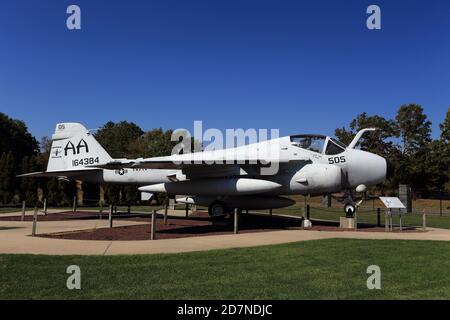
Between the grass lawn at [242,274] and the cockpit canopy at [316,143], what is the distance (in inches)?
255

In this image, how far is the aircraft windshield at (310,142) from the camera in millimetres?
15305

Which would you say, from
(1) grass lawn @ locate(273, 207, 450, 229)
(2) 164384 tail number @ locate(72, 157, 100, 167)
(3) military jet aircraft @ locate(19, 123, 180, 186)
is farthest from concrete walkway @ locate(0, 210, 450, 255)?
(1) grass lawn @ locate(273, 207, 450, 229)

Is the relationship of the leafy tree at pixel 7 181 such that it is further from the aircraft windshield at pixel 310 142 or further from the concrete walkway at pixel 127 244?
the aircraft windshield at pixel 310 142

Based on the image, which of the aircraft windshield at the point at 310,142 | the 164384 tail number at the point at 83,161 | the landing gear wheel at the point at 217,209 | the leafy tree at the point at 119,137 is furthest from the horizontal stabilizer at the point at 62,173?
the leafy tree at the point at 119,137

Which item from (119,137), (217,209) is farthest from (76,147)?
(119,137)

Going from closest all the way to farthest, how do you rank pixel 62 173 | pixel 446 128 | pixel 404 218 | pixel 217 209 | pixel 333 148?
pixel 333 148
pixel 217 209
pixel 62 173
pixel 404 218
pixel 446 128

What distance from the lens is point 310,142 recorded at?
15344mm

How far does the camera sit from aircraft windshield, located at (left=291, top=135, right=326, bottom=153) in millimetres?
15305

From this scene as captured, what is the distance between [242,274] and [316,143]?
383 inches

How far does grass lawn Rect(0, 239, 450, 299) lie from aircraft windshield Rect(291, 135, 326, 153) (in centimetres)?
653

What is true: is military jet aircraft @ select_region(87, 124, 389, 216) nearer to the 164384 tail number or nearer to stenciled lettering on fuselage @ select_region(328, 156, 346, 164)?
stenciled lettering on fuselage @ select_region(328, 156, 346, 164)

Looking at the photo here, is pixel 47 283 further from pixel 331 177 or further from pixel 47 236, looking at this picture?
pixel 331 177

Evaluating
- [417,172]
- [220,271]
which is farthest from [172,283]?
[417,172]

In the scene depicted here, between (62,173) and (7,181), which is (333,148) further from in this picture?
(7,181)
